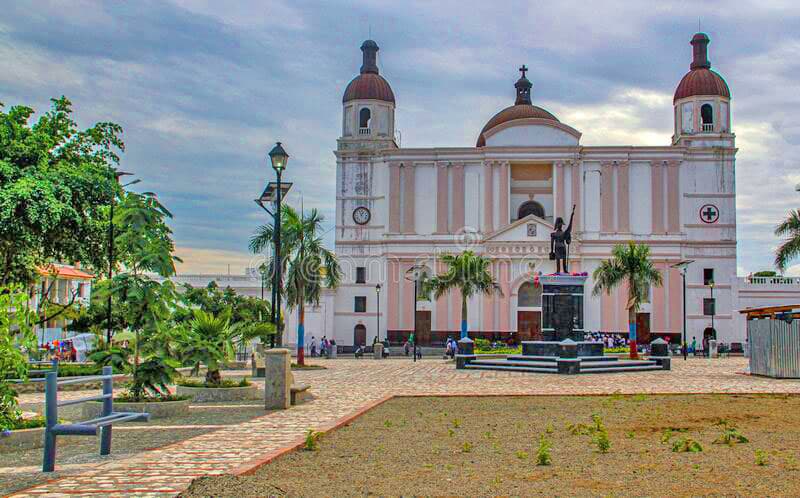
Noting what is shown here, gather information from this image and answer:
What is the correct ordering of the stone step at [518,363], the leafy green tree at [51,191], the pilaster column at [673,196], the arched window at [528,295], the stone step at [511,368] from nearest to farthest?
the leafy green tree at [51,191], the stone step at [511,368], the stone step at [518,363], the arched window at [528,295], the pilaster column at [673,196]

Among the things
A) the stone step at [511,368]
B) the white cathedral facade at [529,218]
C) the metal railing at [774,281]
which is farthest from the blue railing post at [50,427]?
the metal railing at [774,281]

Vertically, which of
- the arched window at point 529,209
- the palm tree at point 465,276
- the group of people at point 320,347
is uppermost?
the arched window at point 529,209

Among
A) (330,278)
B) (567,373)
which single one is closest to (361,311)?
(330,278)

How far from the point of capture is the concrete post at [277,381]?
1537cm

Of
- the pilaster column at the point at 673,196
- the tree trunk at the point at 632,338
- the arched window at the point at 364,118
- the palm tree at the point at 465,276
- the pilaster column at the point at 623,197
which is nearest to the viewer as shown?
the tree trunk at the point at 632,338

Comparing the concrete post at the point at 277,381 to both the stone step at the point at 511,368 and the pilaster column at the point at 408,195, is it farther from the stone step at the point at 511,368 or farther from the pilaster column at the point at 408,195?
the pilaster column at the point at 408,195

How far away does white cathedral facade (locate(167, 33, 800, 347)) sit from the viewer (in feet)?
184

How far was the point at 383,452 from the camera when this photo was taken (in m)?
9.80

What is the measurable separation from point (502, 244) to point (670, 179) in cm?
1265

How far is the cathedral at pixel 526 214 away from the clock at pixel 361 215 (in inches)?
4.0

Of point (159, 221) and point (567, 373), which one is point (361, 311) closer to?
point (567, 373)

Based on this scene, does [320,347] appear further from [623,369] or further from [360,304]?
[623,369]

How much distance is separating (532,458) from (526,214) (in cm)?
5123

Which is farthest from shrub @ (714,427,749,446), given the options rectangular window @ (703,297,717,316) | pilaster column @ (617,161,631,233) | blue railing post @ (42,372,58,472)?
pilaster column @ (617,161,631,233)
